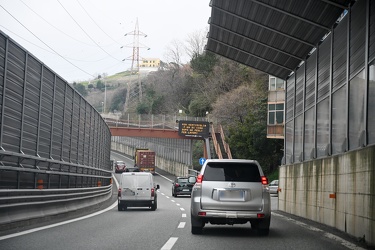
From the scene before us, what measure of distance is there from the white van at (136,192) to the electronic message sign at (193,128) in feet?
172

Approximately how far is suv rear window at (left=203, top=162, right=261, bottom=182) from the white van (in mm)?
12251

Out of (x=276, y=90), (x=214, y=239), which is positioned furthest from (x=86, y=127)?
(x=276, y=90)

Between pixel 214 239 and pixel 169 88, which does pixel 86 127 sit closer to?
pixel 214 239

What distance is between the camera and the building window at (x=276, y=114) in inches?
2212

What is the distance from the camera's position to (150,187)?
85.4 ft

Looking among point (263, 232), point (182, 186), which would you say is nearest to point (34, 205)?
point (263, 232)

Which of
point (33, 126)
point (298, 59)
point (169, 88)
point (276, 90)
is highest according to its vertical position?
point (169, 88)

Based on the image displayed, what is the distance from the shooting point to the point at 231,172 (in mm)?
13789

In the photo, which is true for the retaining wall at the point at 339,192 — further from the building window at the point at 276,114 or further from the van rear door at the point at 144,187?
the building window at the point at 276,114

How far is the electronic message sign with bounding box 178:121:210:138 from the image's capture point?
79.0 m

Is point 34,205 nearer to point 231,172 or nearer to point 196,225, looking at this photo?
point 196,225

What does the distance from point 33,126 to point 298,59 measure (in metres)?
12.3

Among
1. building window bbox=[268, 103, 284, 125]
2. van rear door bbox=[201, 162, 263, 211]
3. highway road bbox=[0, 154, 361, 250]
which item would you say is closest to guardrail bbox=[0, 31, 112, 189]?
highway road bbox=[0, 154, 361, 250]

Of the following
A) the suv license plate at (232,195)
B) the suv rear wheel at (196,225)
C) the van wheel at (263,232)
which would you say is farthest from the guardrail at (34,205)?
the van wheel at (263,232)
